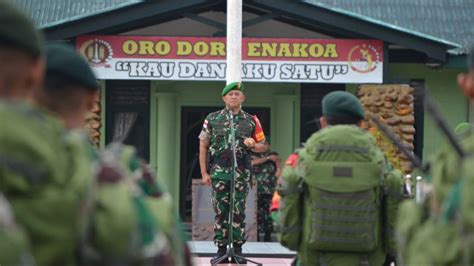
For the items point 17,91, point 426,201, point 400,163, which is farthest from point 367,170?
point 400,163

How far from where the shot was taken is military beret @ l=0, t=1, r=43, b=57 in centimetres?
276

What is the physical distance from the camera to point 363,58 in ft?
54.1

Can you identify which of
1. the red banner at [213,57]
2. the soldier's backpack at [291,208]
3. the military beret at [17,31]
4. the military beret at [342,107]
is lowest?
the soldier's backpack at [291,208]

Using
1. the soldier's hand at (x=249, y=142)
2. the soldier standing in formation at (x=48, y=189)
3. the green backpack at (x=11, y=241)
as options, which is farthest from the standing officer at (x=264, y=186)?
the green backpack at (x=11, y=241)

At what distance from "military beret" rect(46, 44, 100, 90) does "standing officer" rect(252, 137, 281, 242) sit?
483 inches

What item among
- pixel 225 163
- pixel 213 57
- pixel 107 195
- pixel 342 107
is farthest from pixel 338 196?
pixel 213 57

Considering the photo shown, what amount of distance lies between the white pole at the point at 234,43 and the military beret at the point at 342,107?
7.91 meters

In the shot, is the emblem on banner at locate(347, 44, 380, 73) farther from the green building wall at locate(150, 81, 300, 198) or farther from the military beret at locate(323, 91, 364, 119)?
the military beret at locate(323, 91, 364, 119)

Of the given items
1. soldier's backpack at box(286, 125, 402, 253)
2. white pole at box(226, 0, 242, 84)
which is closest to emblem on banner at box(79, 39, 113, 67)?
white pole at box(226, 0, 242, 84)

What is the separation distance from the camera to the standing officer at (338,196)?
6.07 m

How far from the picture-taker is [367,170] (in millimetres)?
6074

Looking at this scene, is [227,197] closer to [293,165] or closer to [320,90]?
[293,165]

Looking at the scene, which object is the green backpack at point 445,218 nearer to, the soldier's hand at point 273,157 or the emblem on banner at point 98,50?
the soldier's hand at point 273,157

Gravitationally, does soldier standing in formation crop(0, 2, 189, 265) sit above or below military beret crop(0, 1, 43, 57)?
below
